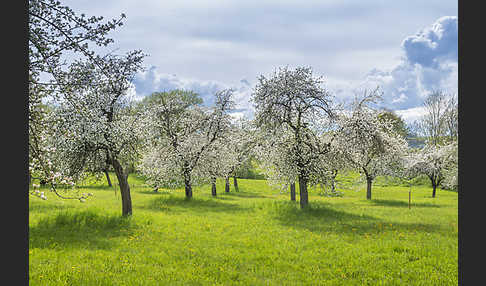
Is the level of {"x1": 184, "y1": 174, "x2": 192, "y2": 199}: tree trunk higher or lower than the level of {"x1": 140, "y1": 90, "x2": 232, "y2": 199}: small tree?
lower

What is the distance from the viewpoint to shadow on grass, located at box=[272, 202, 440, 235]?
15758 millimetres

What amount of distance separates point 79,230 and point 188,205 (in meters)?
11.8

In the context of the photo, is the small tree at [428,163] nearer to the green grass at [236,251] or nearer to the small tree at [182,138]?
the green grass at [236,251]

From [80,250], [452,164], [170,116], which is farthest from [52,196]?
[452,164]

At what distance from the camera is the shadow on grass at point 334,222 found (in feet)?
51.7

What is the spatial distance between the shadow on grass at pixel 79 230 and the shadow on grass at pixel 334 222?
895 centimetres

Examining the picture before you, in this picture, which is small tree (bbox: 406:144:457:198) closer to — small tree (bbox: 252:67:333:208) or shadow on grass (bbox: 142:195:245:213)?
small tree (bbox: 252:67:333:208)

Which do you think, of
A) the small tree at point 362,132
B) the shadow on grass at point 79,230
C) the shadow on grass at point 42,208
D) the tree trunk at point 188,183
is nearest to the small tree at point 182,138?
the tree trunk at point 188,183

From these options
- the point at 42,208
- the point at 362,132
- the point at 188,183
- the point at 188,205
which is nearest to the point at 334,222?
the point at 362,132

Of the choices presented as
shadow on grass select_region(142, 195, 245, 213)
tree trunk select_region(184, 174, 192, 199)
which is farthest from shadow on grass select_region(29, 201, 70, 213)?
tree trunk select_region(184, 174, 192, 199)

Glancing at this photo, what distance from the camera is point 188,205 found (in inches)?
987

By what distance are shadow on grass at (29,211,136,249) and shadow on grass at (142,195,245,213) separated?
23.9 ft

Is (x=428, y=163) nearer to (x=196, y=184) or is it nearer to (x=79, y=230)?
(x=196, y=184)
